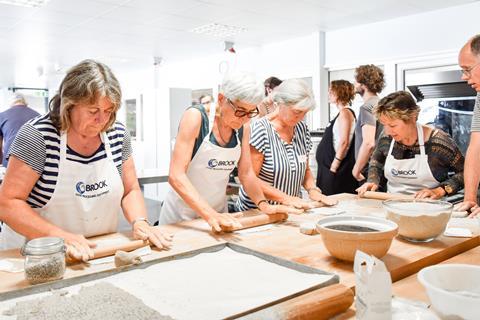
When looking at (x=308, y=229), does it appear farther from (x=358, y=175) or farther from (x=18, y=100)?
(x=18, y=100)

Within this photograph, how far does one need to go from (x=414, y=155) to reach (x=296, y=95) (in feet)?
2.35

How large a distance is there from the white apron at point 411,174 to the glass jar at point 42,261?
1.73 m

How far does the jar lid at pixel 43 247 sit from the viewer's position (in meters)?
0.93

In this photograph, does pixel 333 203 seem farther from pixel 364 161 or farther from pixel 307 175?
pixel 364 161

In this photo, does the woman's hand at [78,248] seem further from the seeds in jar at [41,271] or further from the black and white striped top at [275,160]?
the black and white striped top at [275,160]

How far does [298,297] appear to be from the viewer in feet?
2.67

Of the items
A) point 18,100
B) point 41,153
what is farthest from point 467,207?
point 18,100

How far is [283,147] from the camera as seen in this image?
203cm

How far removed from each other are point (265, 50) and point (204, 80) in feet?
5.13

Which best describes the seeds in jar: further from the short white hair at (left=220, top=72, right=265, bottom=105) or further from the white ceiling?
the white ceiling

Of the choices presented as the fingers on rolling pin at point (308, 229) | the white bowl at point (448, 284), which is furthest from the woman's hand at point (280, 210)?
the white bowl at point (448, 284)

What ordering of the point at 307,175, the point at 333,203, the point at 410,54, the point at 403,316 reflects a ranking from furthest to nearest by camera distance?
the point at 410,54 < the point at 307,175 < the point at 333,203 < the point at 403,316

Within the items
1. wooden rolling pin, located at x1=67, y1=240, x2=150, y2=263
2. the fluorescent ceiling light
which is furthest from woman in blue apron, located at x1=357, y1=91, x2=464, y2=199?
the fluorescent ceiling light

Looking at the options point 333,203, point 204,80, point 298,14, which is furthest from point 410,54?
point 204,80
